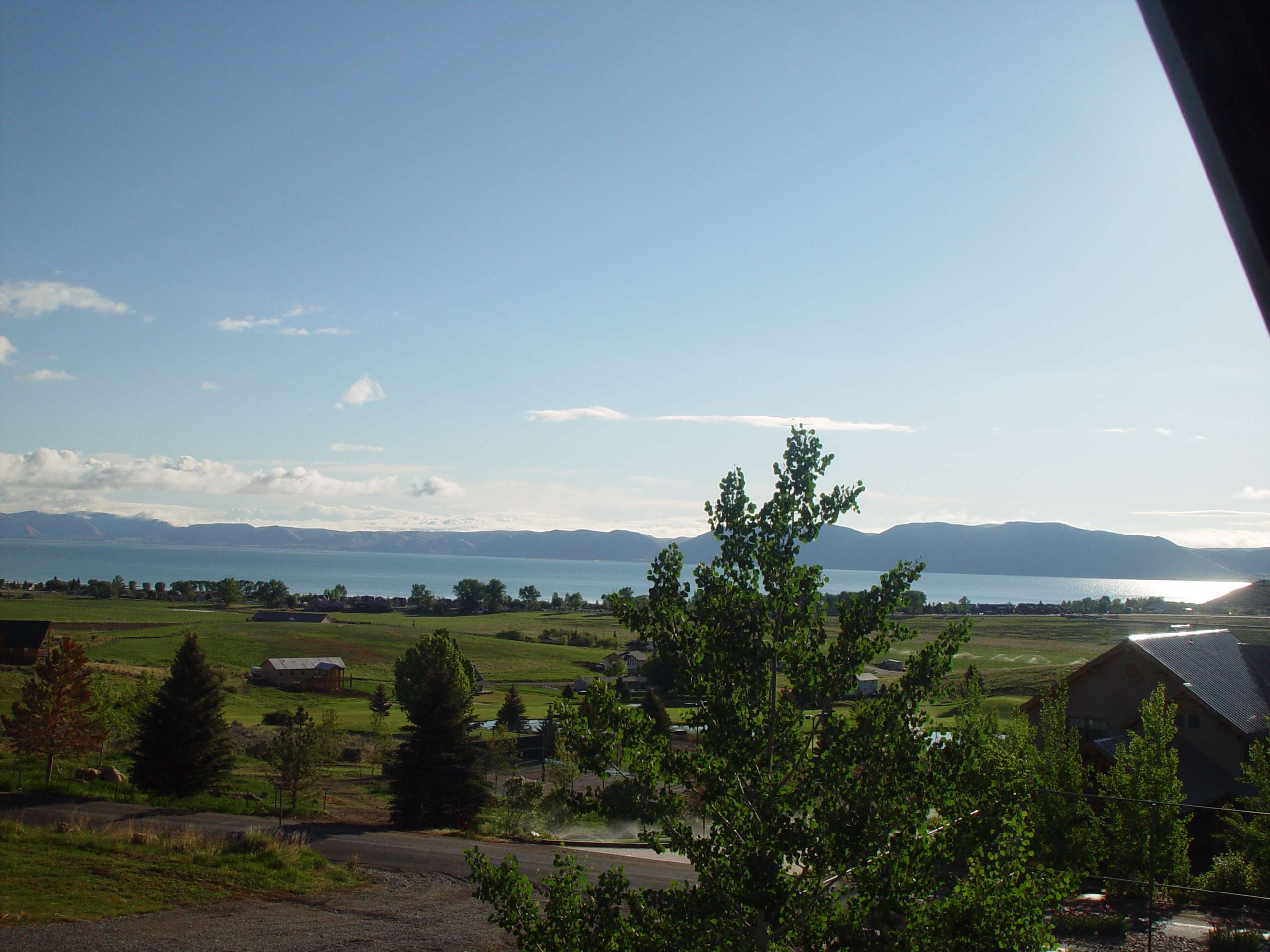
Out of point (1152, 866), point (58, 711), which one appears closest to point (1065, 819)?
point (1152, 866)

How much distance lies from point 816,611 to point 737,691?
1.31 metres

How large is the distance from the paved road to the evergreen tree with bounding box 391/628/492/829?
210 cm

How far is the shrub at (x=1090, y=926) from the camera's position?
17.6m

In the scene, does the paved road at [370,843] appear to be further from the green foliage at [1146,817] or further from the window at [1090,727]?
the window at [1090,727]

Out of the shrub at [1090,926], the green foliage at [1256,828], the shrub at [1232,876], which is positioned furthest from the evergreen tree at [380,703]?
the green foliage at [1256,828]

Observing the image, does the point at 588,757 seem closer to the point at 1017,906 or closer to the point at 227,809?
the point at 1017,906

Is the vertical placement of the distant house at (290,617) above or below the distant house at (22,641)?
below

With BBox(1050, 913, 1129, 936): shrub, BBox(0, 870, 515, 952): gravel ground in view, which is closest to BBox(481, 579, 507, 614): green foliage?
BBox(0, 870, 515, 952): gravel ground

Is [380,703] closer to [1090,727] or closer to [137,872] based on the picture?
[137,872]

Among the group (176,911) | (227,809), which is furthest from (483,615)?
(176,911)

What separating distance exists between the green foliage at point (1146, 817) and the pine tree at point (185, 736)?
3395 centimetres

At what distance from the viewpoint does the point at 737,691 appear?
26.6 feet

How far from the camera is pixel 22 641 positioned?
73.8 m

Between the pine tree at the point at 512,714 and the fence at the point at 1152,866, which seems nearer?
the fence at the point at 1152,866
